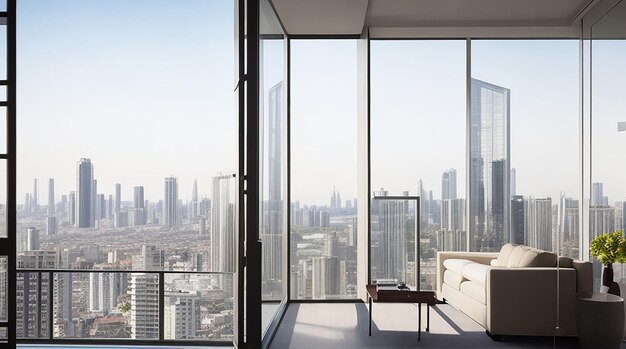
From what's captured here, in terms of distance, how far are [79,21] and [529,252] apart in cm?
444

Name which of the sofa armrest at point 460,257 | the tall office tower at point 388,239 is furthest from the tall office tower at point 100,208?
the sofa armrest at point 460,257

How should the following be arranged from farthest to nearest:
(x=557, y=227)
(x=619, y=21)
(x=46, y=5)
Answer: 1. (x=557, y=227)
2. (x=46, y=5)
3. (x=619, y=21)

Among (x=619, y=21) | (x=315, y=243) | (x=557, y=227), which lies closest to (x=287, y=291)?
(x=315, y=243)

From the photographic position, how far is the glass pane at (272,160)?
16.3 feet

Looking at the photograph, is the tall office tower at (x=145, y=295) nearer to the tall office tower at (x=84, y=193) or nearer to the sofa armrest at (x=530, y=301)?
the tall office tower at (x=84, y=193)

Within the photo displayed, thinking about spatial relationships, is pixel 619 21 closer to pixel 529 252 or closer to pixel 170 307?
pixel 529 252

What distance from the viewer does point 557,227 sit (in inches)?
242

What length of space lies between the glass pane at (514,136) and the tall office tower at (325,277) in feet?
5.24

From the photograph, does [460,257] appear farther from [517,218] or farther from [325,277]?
[325,277]

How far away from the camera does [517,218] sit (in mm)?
→ 7113

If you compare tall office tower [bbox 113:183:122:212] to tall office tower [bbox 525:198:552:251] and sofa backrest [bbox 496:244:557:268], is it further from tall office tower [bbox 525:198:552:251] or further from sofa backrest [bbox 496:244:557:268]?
tall office tower [bbox 525:198:552:251]

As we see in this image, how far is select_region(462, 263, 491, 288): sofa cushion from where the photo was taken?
5.20m

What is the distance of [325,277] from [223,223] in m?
2.75

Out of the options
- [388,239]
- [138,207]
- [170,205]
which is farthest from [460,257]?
[138,207]
